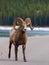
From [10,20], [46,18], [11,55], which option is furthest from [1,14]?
[11,55]

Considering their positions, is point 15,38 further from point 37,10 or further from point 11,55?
point 37,10

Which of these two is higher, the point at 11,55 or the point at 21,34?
the point at 21,34

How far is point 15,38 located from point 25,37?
43 centimetres

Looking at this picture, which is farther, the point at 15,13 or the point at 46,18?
the point at 15,13

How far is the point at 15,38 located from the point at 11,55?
2.05 meters

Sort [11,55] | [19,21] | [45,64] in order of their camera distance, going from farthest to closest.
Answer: [11,55] → [19,21] → [45,64]

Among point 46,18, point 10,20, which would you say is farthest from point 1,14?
point 46,18

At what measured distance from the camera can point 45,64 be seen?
10.9 metres

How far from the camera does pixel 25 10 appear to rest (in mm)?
62719

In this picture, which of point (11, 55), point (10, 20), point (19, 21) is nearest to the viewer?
point (19, 21)

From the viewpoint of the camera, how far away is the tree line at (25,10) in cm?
5860

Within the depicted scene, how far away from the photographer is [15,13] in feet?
205

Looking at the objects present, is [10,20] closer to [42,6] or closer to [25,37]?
[42,6]

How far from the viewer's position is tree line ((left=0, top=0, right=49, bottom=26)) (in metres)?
58.6
